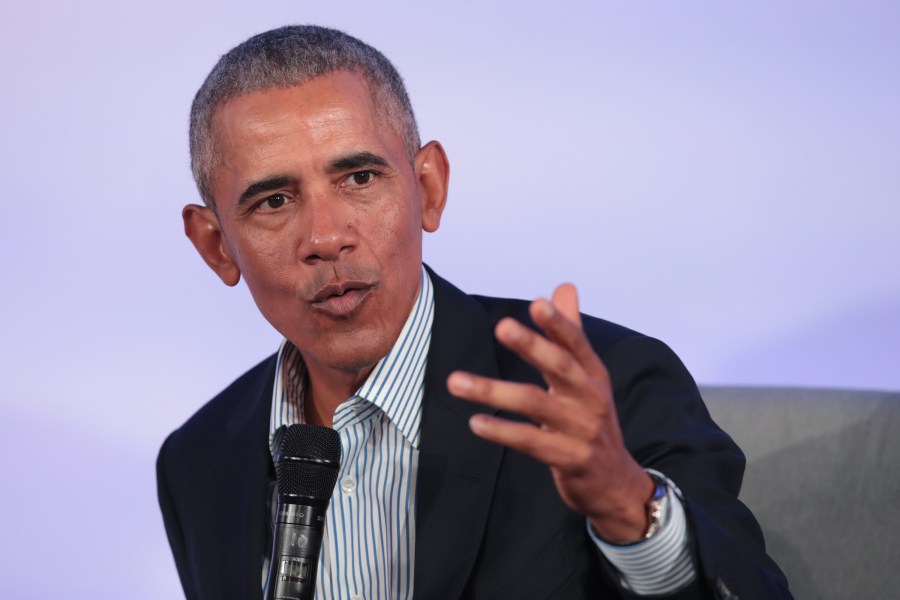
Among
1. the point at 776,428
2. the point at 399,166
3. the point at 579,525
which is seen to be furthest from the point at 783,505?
the point at 399,166

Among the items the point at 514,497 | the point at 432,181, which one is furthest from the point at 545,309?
the point at 432,181

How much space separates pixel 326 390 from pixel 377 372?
0.25 metres

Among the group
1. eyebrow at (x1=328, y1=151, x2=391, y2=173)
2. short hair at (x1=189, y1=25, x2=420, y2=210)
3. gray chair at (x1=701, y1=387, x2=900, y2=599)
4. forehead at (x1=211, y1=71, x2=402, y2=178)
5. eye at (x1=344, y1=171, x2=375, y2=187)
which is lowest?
gray chair at (x1=701, y1=387, x2=900, y2=599)

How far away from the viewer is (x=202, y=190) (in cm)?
231

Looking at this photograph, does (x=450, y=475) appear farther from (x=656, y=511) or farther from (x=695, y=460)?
(x=656, y=511)

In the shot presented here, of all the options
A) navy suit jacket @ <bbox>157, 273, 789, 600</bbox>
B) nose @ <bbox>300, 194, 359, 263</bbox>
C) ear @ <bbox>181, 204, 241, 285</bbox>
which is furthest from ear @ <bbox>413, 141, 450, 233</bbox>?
ear @ <bbox>181, 204, 241, 285</bbox>

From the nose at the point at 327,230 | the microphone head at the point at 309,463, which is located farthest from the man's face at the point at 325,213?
the microphone head at the point at 309,463

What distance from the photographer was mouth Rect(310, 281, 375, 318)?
80.4 inches

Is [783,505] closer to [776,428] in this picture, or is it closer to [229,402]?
[776,428]

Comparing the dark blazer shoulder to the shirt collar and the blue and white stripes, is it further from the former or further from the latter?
the blue and white stripes

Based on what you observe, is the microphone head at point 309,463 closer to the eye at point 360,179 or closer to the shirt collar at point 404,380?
the shirt collar at point 404,380

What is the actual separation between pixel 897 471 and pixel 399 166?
111 centimetres

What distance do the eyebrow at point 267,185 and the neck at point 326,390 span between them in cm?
36

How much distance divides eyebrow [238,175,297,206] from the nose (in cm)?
5
